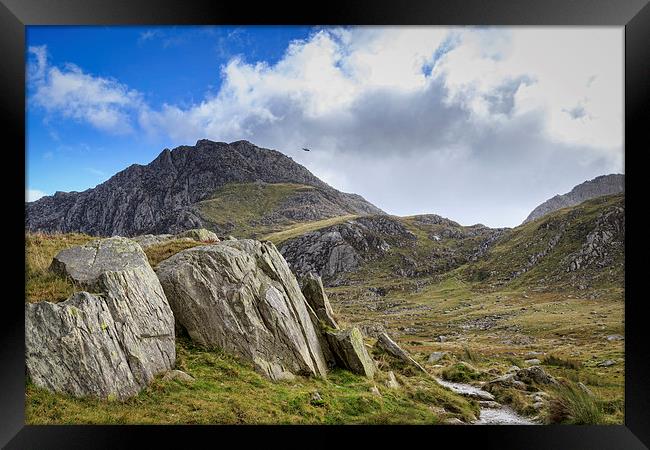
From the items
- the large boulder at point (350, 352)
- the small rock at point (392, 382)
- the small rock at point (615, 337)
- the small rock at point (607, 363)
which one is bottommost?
the small rock at point (615, 337)

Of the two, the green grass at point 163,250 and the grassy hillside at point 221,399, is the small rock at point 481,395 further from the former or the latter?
the green grass at point 163,250

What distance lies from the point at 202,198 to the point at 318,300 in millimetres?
113951

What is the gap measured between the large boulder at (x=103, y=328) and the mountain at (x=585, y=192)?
158 ft

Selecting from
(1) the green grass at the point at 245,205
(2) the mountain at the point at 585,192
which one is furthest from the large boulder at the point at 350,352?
(1) the green grass at the point at 245,205

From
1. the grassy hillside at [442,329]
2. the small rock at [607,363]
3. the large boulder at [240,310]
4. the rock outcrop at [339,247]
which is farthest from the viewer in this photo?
the rock outcrop at [339,247]

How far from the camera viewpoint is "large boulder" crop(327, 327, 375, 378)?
10859 mm

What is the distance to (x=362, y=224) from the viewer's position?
78.1m

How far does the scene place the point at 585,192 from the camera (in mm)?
88125

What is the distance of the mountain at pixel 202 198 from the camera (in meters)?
84.1

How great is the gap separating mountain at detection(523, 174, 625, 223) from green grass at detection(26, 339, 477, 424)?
143 ft

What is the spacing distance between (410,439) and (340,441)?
4.63ft

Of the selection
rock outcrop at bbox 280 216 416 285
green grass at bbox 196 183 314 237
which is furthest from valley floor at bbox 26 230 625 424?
green grass at bbox 196 183 314 237
